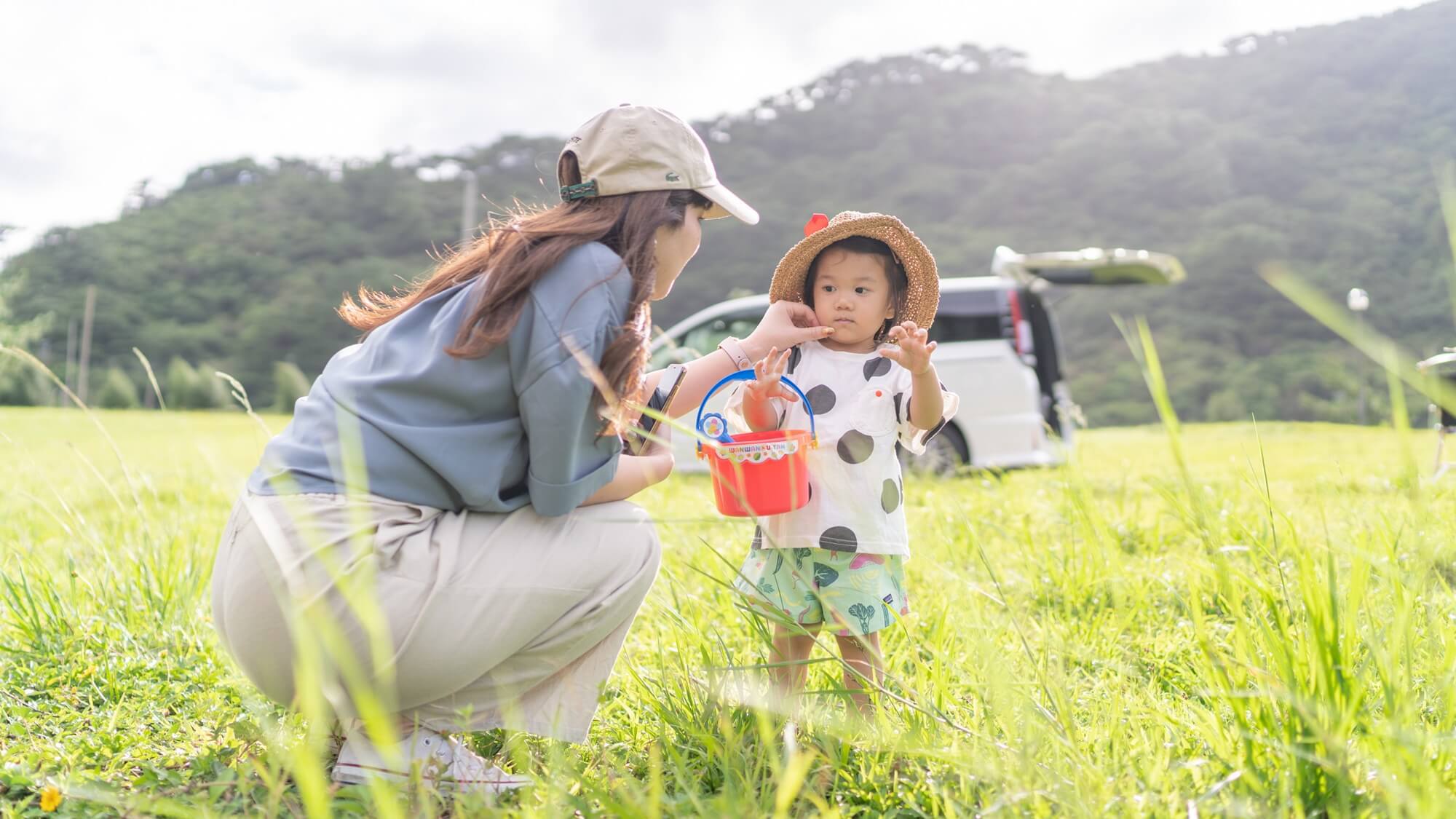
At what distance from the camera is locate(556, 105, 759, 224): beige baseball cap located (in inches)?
68.1

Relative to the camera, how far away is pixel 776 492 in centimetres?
176

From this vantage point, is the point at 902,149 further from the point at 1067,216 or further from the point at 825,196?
the point at 1067,216

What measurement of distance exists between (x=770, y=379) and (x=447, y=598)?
74 centimetres

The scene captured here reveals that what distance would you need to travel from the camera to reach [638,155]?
5.68 ft

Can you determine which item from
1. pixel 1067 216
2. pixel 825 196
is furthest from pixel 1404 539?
pixel 825 196

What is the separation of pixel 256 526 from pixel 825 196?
4637 cm

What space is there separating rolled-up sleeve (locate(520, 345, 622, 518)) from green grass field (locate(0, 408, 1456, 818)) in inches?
7.6

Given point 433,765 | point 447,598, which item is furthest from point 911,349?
point 433,765

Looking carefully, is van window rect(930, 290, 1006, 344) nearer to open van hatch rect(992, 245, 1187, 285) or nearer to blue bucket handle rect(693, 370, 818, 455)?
open van hatch rect(992, 245, 1187, 285)

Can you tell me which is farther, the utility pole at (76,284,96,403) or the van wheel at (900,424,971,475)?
the utility pole at (76,284,96,403)

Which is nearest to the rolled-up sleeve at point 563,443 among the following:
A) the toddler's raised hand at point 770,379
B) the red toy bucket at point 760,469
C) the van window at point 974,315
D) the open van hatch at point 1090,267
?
the red toy bucket at point 760,469

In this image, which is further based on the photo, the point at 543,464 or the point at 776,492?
the point at 776,492

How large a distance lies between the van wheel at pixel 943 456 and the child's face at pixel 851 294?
482cm

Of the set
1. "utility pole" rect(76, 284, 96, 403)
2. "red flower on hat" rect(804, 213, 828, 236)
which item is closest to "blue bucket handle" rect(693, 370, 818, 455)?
"red flower on hat" rect(804, 213, 828, 236)
